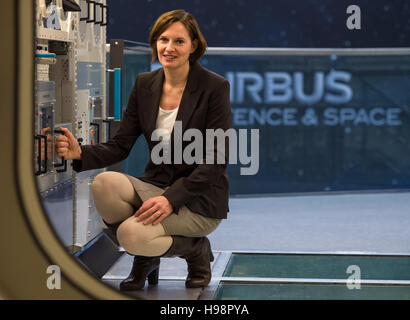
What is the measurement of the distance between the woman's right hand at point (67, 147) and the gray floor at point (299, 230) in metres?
0.73

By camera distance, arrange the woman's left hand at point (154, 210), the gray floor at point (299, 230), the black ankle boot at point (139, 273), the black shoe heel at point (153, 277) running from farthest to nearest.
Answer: the gray floor at point (299, 230)
the black shoe heel at point (153, 277)
the black ankle boot at point (139, 273)
the woman's left hand at point (154, 210)

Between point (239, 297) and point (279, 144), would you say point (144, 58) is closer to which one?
point (279, 144)

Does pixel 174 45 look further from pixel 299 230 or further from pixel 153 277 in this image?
pixel 299 230

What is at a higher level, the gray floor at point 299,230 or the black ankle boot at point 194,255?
the black ankle boot at point 194,255

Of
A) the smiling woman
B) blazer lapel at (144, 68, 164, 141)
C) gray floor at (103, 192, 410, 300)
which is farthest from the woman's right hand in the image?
gray floor at (103, 192, 410, 300)

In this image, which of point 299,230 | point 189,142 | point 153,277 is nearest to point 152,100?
point 189,142

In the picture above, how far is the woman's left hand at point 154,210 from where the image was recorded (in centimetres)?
296

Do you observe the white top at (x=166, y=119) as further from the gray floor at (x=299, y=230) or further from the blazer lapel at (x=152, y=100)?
the gray floor at (x=299, y=230)

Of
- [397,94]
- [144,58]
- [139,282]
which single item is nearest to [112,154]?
[139,282]

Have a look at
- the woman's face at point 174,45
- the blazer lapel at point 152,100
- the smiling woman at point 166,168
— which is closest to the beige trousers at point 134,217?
the smiling woman at point 166,168

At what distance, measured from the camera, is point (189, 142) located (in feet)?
10.2

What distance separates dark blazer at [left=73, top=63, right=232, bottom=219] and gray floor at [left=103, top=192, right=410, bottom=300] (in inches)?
19.3

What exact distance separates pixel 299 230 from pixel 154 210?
106 inches

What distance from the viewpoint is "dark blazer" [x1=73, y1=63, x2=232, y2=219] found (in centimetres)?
305
